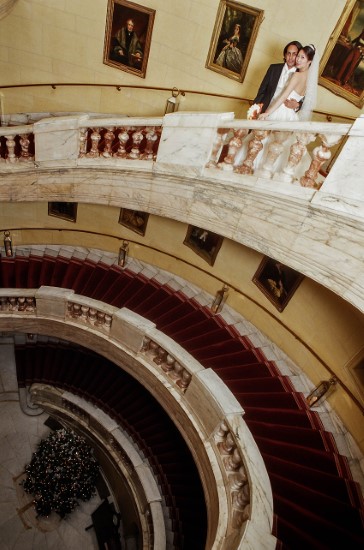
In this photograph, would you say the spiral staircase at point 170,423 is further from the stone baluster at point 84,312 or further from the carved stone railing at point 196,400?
the stone baluster at point 84,312

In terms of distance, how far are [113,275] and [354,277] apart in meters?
5.34

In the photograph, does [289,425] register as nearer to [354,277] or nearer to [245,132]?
[354,277]

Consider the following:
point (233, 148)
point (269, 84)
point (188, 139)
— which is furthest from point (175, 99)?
point (233, 148)

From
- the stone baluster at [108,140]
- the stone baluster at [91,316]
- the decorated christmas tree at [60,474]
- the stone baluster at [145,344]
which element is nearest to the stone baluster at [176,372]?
the stone baluster at [145,344]

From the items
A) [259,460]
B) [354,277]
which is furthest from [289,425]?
[354,277]

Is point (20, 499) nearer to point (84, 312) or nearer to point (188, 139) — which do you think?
point (84, 312)

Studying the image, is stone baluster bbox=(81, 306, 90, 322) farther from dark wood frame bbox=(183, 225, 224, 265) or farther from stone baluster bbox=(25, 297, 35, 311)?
dark wood frame bbox=(183, 225, 224, 265)

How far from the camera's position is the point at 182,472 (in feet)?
24.5

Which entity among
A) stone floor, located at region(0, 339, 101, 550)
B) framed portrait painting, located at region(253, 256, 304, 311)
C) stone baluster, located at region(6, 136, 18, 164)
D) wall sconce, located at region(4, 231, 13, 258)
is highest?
stone baluster, located at region(6, 136, 18, 164)

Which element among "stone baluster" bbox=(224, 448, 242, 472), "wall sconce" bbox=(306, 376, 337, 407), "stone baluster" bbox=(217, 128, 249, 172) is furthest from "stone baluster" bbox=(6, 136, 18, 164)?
"wall sconce" bbox=(306, 376, 337, 407)

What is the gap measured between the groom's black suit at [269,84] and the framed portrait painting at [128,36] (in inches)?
118

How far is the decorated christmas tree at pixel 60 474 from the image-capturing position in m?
8.09

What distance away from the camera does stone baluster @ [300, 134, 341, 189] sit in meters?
3.76

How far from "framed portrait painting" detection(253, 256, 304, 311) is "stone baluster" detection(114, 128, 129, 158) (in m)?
3.19
